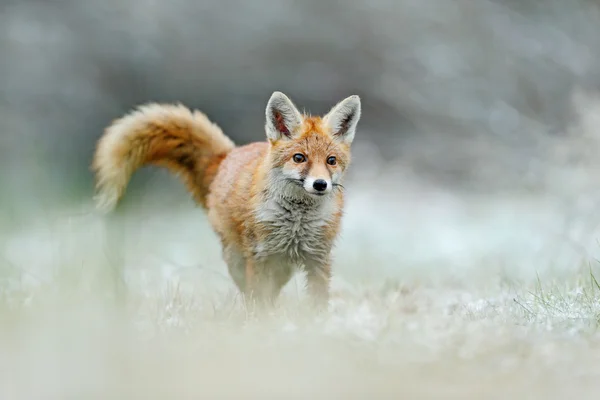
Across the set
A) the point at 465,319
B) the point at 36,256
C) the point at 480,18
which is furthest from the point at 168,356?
the point at 480,18

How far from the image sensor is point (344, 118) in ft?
19.8

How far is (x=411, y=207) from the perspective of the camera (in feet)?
40.0

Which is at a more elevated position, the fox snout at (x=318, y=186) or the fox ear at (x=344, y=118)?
the fox ear at (x=344, y=118)

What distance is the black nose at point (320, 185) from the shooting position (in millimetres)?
5480

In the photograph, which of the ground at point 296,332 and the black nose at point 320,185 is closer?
the ground at point 296,332

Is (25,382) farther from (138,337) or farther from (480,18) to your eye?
(480,18)

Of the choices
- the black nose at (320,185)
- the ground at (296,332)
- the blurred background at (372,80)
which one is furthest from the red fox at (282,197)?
the blurred background at (372,80)

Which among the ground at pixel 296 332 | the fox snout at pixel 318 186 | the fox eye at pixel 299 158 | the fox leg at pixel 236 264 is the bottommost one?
the ground at pixel 296 332

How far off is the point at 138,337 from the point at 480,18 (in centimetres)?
985

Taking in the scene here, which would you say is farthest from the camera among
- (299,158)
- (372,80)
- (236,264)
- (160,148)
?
(372,80)

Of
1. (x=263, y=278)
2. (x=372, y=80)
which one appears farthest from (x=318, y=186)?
(x=372, y=80)

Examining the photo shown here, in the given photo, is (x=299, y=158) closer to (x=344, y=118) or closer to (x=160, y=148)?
(x=344, y=118)

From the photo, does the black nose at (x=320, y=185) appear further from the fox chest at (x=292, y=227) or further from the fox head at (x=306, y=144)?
the fox chest at (x=292, y=227)

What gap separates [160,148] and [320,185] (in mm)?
1949
